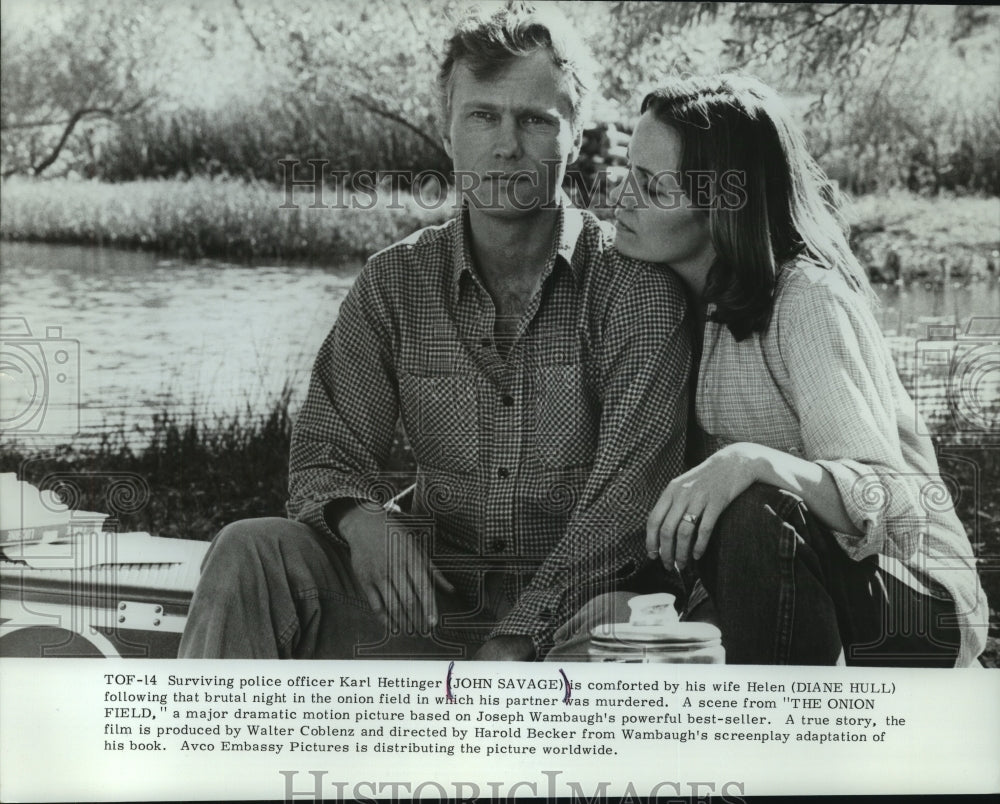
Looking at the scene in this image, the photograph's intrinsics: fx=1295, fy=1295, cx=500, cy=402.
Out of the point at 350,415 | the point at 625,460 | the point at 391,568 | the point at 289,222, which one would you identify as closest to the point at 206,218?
the point at 289,222

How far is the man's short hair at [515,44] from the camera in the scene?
3.54 meters

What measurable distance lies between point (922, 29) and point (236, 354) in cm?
227

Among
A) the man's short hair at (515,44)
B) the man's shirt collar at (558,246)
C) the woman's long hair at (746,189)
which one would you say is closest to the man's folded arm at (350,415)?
the man's shirt collar at (558,246)

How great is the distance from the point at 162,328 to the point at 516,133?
48.1 inches

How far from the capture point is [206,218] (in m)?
3.98

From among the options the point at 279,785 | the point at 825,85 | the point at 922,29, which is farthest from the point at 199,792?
the point at 922,29

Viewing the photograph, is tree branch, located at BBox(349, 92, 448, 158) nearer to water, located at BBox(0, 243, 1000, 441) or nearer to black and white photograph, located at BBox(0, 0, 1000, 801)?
black and white photograph, located at BBox(0, 0, 1000, 801)

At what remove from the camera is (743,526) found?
3.02 meters

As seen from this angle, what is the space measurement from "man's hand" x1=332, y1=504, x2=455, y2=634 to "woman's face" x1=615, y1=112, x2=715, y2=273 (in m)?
0.99

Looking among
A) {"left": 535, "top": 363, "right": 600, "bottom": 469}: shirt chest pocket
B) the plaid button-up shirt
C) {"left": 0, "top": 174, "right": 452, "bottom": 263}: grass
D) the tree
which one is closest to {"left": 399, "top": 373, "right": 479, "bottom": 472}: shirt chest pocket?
the plaid button-up shirt

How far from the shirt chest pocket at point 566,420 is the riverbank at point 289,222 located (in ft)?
2.32

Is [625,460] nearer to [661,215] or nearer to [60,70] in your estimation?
[661,215]

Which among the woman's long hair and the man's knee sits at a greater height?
the woman's long hair

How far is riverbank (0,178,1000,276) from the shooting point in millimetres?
3881
